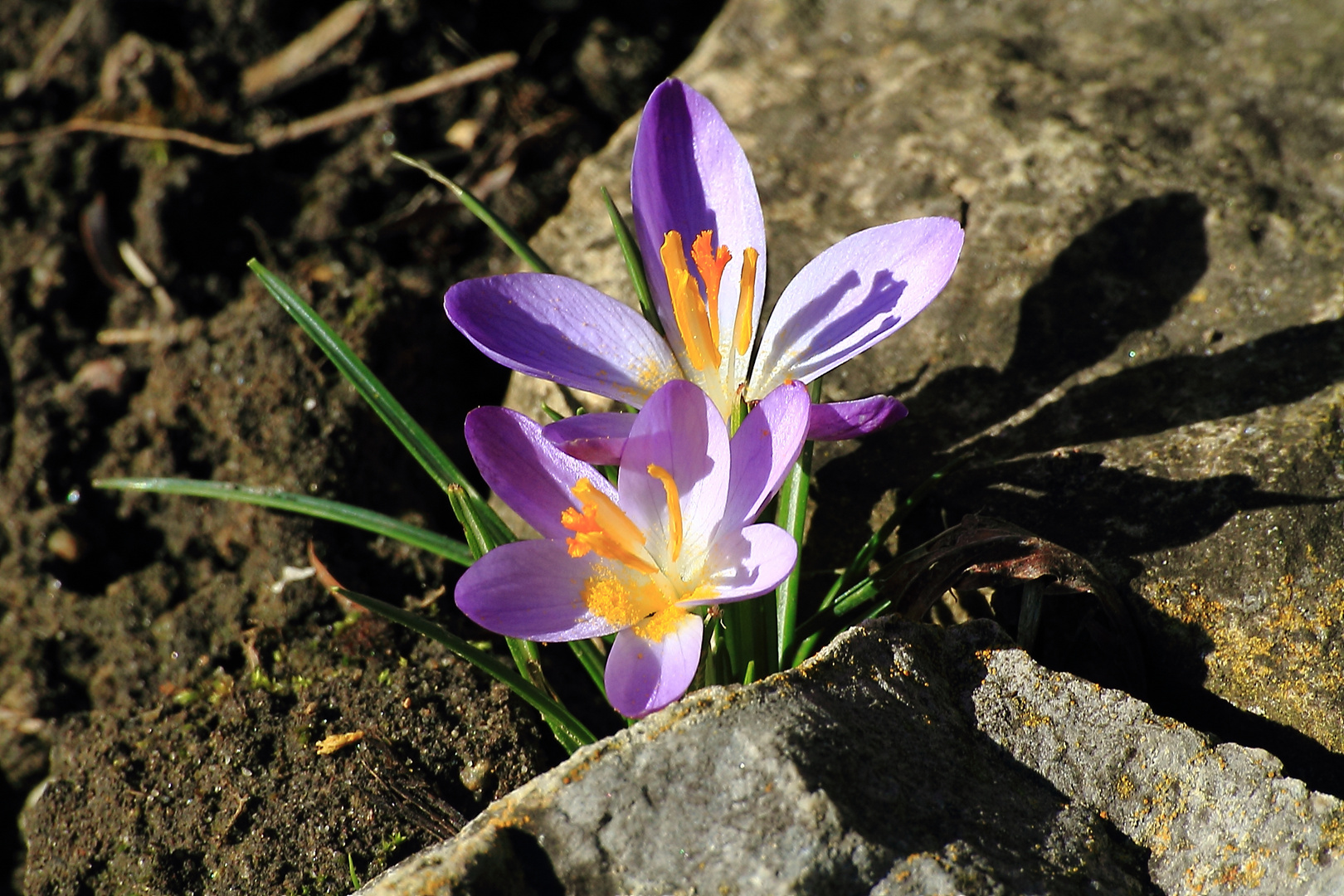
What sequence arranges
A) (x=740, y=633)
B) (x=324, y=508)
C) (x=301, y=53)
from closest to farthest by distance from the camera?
(x=740, y=633), (x=324, y=508), (x=301, y=53)

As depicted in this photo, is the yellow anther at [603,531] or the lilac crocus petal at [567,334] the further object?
the lilac crocus petal at [567,334]

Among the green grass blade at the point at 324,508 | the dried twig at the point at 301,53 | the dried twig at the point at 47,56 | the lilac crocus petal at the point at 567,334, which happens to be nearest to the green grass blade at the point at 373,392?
the green grass blade at the point at 324,508

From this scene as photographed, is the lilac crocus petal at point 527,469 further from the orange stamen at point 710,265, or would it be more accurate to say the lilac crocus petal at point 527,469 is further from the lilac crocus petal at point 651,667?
the orange stamen at point 710,265

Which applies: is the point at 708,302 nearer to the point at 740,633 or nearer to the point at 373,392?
the point at 740,633

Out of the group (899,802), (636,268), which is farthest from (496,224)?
(899,802)


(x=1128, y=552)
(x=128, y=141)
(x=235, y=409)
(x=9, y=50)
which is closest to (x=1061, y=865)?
(x=1128, y=552)
